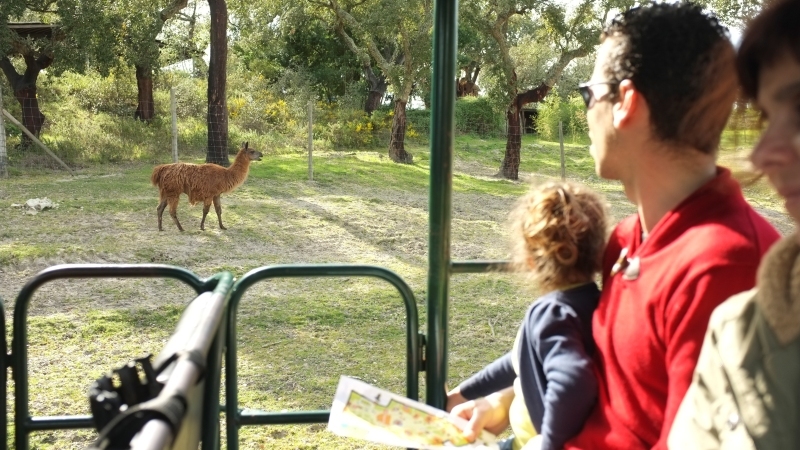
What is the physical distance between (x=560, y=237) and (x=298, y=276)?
639 mm

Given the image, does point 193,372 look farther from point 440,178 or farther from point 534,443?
point 440,178

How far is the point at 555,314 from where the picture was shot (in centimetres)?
142

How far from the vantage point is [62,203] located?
400 inches

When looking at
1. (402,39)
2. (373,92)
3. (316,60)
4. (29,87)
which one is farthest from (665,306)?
(316,60)

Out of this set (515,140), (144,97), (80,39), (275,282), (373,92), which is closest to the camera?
(275,282)

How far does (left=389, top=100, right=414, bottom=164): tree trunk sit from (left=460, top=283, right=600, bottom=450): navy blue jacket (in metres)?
15.0

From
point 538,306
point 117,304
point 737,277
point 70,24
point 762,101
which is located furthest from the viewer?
point 70,24

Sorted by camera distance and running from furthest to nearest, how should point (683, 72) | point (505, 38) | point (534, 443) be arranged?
point (505, 38)
point (534, 443)
point (683, 72)

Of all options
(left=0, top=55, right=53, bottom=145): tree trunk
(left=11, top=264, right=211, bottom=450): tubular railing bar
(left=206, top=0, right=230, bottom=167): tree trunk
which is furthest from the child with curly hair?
(left=0, top=55, right=53, bottom=145): tree trunk

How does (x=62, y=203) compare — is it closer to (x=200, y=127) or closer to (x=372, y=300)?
(x=372, y=300)

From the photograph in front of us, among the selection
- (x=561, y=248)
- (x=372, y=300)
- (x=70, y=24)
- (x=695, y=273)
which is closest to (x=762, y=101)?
(x=695, y=273)

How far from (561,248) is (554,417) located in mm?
321

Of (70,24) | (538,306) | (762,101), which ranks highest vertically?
(70,24)

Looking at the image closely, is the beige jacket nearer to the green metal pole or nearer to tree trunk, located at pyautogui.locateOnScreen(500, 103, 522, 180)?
the green metal pole
